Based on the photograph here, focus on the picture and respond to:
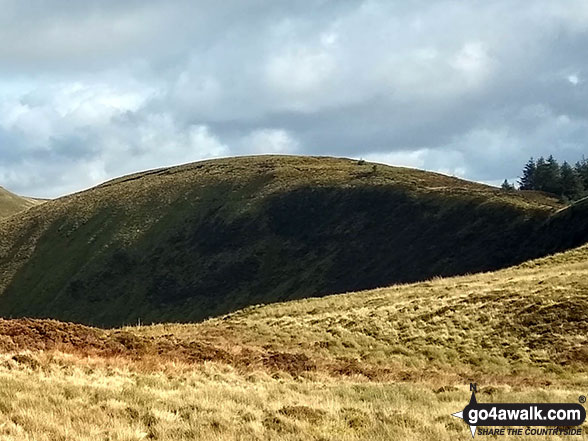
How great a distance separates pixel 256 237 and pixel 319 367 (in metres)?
79.1

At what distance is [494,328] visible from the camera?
2884 centimetres

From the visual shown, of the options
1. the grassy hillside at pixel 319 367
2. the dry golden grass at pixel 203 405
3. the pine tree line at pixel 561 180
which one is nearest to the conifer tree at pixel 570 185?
the pine tree line at pixel 561 180

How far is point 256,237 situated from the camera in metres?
101

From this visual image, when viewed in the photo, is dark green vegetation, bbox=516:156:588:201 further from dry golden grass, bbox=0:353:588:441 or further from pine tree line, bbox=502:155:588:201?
dry golden grass, bbox=0:353:588:441

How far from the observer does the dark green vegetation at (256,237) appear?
2840 inches

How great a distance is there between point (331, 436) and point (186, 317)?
76.9 meters

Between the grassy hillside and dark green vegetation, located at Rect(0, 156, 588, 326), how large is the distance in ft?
95.6

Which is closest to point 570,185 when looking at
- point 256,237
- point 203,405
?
point 256,237

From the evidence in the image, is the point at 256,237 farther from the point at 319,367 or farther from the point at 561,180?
the point at 319,367

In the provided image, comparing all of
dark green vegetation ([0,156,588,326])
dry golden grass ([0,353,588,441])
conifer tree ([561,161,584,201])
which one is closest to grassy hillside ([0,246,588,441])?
dry golden grass ([0,353,588,441])

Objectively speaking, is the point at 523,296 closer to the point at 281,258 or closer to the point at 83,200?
the point at 281,258

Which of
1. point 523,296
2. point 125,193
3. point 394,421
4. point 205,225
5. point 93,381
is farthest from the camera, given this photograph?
point 125,193

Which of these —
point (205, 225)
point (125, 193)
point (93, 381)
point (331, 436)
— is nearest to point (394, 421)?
point (331, 436)

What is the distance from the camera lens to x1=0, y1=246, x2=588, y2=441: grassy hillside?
11.9 meters
